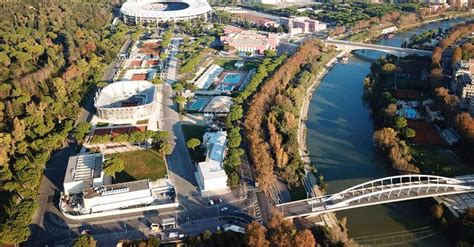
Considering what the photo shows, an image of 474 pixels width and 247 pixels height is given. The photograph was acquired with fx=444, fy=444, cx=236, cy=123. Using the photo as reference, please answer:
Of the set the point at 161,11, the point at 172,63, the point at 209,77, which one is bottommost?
the point at 209,77

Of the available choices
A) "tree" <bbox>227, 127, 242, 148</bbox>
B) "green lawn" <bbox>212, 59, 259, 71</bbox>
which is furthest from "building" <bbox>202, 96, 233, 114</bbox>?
"green lawn" <bbox>212, 59, 259, 71</bbox>

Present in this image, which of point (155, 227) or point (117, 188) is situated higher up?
point (117, 188)


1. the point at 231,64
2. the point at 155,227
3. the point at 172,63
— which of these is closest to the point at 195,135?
the point at 155,227

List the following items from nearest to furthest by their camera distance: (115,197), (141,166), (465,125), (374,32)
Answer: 1. (115,197)
2. (141,166)
3. (465,125)
4. (374,32)

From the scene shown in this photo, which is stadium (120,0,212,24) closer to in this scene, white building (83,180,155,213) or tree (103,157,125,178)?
tree (103,157,125,178)

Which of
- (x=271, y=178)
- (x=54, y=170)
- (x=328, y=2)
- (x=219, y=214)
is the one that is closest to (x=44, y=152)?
(x=54, y=170)

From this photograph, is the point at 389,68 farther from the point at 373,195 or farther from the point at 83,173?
the point at 83,173

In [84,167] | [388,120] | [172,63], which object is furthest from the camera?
[172,63]
